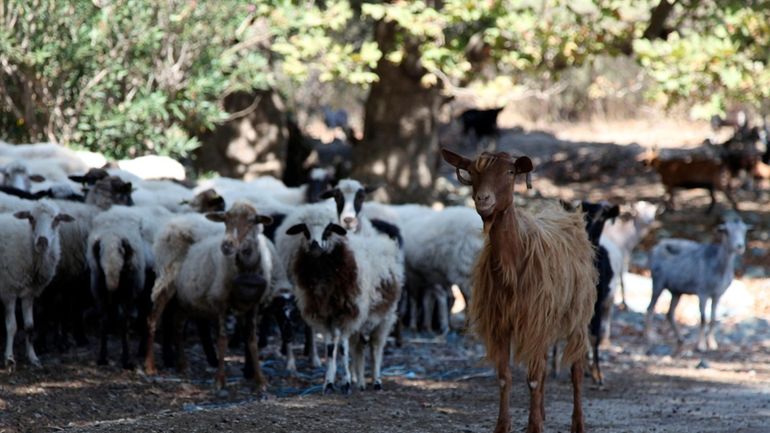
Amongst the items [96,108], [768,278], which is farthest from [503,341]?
[768,278]

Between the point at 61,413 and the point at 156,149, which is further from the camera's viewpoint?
the point at 156,149

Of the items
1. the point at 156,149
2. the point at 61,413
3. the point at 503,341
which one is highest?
the point at 156,149

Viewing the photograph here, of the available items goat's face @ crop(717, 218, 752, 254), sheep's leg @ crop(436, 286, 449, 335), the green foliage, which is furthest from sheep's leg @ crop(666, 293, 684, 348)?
the green foliage

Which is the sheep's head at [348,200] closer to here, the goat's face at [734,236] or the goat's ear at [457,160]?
the goat's ear at [457,160]

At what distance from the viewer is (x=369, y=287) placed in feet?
32.2

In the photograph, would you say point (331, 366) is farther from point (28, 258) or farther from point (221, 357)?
point (28, 258)

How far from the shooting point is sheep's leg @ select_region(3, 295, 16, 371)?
962 cm

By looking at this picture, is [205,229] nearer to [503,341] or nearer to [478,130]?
[503,341]

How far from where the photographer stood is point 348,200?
11.3 m

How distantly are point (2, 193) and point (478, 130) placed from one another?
59.9 ft

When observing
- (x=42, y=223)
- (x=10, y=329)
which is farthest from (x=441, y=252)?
(x=10, y=329)

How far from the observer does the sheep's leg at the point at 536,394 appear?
7.31 m

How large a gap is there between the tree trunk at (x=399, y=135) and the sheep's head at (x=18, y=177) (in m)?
7.34

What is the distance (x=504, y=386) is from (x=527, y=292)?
23.6 inches
